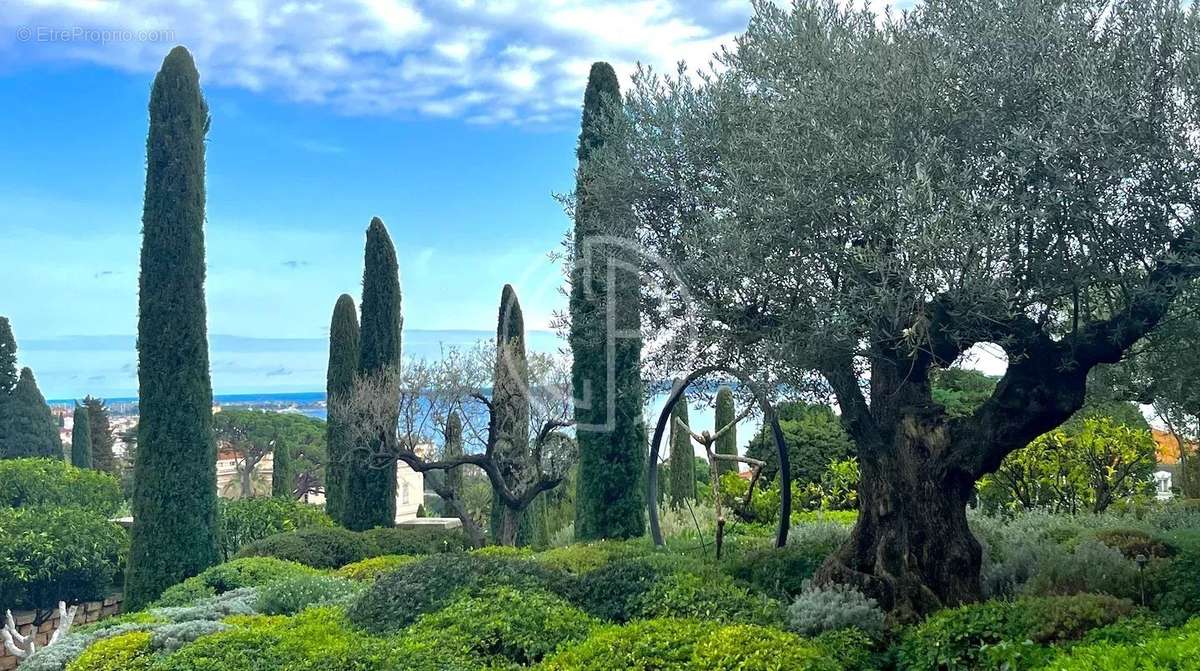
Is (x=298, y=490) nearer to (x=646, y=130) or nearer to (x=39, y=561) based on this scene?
(x=39, y=561)

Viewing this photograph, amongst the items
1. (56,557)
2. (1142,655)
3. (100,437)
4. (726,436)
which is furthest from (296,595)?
(100,437)

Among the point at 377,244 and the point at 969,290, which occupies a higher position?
the point at 377,244

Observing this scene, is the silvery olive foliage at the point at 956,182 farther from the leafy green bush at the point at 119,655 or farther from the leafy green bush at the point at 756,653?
the leafy green bush at the point at 119,655

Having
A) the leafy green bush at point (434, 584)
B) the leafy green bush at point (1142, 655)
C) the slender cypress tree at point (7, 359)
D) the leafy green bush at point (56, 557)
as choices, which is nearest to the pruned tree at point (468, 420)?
the leafy green bush at point (56, 557)

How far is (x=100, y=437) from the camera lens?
3669 centimetres

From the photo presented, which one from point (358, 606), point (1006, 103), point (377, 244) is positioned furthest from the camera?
point (377, 244)

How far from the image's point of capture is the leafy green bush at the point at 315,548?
46.7 ft

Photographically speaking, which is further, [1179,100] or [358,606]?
[358,606]

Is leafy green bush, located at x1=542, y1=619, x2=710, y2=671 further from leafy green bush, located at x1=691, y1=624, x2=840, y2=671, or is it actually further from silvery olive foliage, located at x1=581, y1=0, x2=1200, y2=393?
silvery olive foliage, located at x1=581, y1=0, x2=1200, y2=393

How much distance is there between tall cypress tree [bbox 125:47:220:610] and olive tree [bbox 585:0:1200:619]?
32.5ft

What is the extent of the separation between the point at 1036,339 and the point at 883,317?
150cm

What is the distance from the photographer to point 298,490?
43125 millimetres

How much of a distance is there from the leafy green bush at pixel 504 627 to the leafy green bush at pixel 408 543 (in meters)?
7.69

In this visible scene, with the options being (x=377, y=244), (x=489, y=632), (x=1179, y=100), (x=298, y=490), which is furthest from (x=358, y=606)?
(x=298, y=490)
